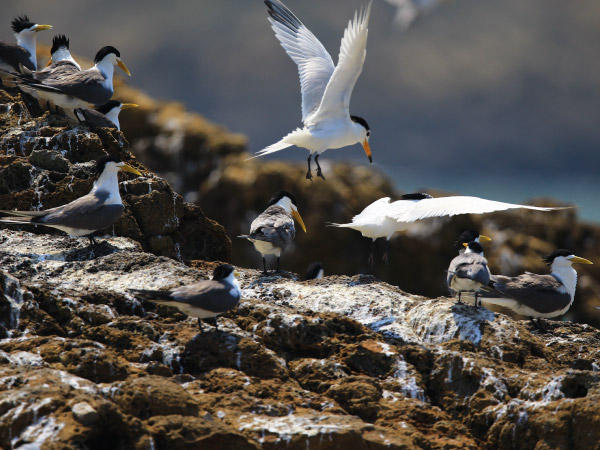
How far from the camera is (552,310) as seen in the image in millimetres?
8586

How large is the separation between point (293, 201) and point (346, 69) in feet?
5.87

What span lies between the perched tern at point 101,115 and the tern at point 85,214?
1866 mm

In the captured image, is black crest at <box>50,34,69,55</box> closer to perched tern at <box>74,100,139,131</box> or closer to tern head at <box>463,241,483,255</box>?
perched tern at <box>74,100,139,131</box>

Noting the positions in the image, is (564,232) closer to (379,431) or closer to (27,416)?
(379,431)

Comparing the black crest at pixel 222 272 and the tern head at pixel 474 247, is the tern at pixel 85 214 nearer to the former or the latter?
the black crest at pixel 222 272

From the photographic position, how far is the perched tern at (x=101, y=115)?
10.2 m

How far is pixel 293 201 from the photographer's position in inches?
431

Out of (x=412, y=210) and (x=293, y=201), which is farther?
(x=293, y=201)

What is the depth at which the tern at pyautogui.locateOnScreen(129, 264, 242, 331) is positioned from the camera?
6.34 meters

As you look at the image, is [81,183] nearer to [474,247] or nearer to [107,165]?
[107,165]

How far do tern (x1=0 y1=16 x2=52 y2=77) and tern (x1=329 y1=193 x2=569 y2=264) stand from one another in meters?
4.88

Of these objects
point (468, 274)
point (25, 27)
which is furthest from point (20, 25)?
point (468, 274)

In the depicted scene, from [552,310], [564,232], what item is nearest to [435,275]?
[564,232]

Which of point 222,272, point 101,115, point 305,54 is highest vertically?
point 305,54
